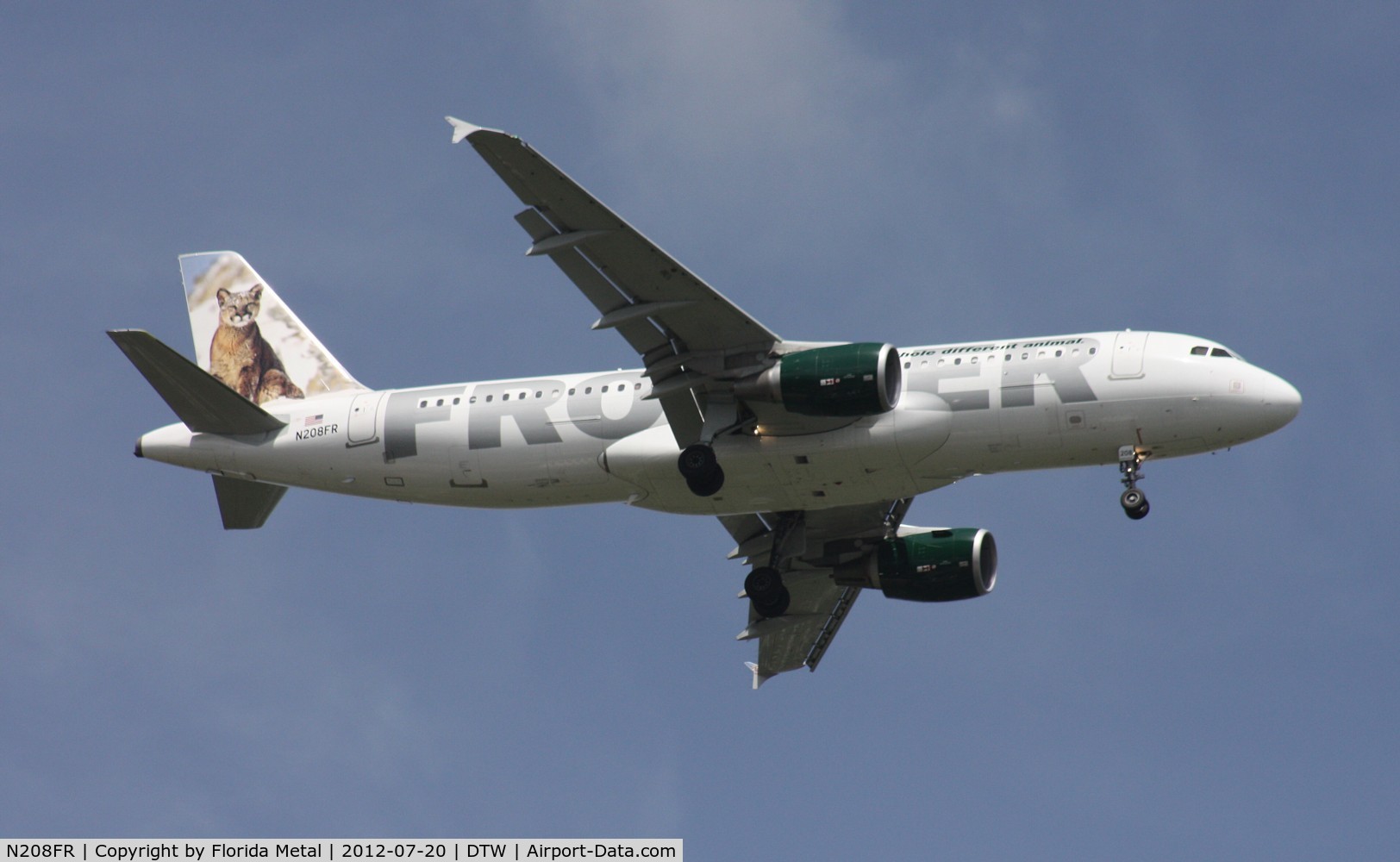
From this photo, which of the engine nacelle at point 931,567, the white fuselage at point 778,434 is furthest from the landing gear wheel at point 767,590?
the white fuselage at point 778,434

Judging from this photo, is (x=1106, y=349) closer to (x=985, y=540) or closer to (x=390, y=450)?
(x=985, y=540)

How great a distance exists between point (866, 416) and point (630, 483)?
6.42m

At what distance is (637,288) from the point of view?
4166 centimetres

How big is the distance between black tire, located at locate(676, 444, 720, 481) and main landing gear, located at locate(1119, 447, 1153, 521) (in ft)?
31.9

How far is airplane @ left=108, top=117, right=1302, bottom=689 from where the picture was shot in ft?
136

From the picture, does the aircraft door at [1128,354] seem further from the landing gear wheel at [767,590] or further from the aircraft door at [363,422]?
the aircraft door at [363,422]

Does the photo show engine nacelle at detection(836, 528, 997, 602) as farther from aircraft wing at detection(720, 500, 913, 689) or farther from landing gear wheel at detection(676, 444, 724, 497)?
landing gear wheel at detection(676, 444, 724, 497)

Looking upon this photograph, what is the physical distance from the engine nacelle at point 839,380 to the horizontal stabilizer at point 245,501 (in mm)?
15795

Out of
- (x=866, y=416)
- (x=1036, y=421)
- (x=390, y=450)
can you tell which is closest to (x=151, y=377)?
(x=390, y=450)

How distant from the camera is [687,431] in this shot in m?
43.6

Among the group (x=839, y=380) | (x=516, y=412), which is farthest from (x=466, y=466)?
(x=839, y=380)

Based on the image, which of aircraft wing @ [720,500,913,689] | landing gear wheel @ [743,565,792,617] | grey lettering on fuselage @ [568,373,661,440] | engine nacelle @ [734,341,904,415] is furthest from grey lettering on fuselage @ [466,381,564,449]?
landing gear wheel @ [743,565,792,617]

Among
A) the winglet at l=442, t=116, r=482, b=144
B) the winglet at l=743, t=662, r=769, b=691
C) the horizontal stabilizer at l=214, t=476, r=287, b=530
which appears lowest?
the winglet at l=743, t=662, r=769, b=691

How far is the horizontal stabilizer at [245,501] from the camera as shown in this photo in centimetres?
4919
